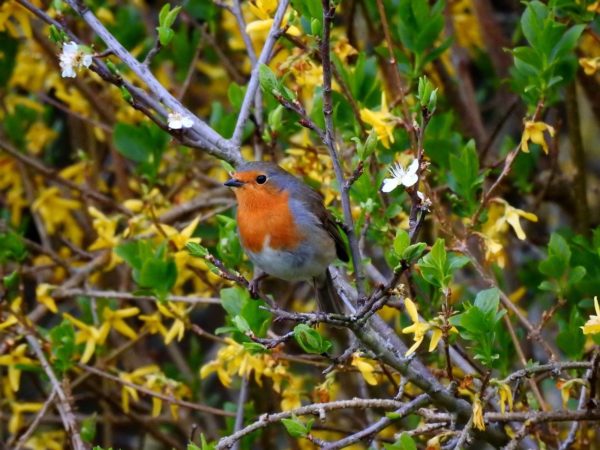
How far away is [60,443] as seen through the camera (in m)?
4.67

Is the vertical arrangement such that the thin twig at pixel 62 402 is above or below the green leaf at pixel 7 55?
below

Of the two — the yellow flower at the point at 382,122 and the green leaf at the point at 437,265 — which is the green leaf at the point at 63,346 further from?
the green leaf at the point at 437,265

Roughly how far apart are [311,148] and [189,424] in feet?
5.98

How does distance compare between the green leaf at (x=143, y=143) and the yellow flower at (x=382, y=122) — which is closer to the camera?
the yellow flower at (x=382, y=122)

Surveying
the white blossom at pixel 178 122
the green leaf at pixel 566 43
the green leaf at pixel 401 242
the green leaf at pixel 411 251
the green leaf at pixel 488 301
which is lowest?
the green leaf at pixel 488 301

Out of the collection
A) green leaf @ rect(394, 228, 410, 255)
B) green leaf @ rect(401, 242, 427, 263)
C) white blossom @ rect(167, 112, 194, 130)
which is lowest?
green leaf @ rect(401, 242, 427, 263)

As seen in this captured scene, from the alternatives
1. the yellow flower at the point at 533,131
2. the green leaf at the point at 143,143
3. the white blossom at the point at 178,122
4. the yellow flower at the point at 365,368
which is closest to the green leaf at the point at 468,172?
the yellow flower at the point at 533,131

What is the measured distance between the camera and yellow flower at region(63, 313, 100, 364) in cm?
394

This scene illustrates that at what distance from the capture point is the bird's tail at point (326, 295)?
400 cm

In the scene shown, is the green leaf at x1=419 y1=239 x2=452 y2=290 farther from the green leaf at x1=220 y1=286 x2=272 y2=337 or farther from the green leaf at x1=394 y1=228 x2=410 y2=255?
the green leaf at x1=220 y1=286 x2=272 y2=337

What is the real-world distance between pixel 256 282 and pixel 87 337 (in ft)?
2.76

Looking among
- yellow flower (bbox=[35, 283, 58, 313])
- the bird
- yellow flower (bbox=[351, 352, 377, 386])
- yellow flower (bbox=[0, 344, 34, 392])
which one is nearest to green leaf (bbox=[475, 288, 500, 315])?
yellow flower (bbox=[351, 352, 377, 386])

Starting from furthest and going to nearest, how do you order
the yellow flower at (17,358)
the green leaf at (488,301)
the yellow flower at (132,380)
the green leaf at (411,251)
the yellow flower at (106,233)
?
the yellow flower at (106,233)
the yellow flower at (132,380)
the yellow flower at (17,358)
the green leaf at (488,301)
the green leaf at (411,251)

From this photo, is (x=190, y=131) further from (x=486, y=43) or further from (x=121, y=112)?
(x=486, y=43)
